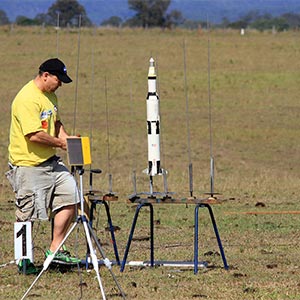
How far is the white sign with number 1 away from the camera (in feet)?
32.7

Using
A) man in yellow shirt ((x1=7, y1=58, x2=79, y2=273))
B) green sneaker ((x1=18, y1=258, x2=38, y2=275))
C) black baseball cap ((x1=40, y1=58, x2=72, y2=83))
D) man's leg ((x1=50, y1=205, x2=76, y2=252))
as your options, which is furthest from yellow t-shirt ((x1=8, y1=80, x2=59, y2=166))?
green sneaker ((x1=18, y1=258, x2=38, y2=275))

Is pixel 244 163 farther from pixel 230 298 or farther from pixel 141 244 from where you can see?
pixel 230 298

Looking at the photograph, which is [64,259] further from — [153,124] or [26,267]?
[153,124]

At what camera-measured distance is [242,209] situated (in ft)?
52.5

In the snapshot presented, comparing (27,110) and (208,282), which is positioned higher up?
(27,110)

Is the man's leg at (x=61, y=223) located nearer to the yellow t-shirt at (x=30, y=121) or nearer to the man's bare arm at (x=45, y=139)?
the yellow t-shirt at (x=30, y=121)

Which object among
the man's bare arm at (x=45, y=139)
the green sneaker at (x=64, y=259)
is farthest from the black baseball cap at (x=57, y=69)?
the green sneaker at (x=64, y=259)

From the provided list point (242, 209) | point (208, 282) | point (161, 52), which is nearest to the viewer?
point (208, 282)

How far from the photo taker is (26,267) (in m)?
9.96

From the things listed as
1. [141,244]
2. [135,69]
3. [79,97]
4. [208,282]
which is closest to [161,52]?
[135,69]

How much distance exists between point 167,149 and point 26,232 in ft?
54.9

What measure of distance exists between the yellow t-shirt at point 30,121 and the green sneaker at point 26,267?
0.91 metres

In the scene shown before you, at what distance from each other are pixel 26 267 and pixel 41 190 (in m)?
0.73

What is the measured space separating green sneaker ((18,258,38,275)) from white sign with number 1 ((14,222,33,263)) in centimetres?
5
